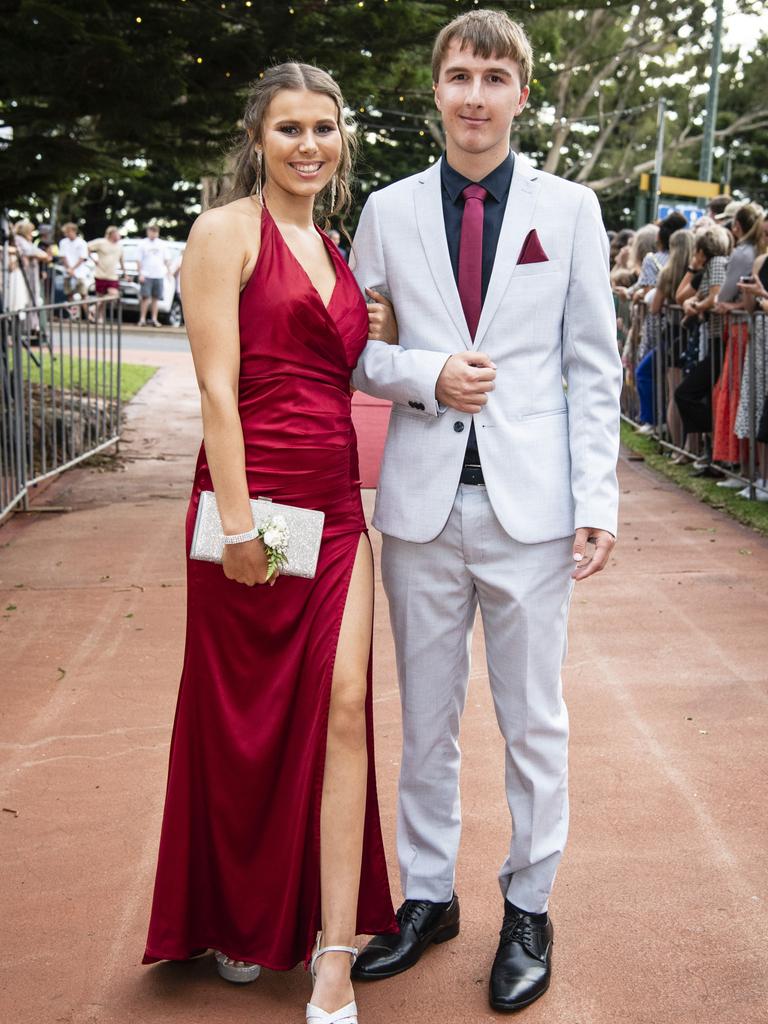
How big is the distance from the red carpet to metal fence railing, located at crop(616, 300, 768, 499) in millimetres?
5224

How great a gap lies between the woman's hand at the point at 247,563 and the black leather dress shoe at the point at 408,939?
978mm

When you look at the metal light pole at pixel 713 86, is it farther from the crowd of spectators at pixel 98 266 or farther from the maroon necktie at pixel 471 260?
the maroon necktie at pixel 471 260

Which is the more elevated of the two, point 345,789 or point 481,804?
point 345,789

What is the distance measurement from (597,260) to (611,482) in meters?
0.53

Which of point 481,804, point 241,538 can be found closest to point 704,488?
point 481,804

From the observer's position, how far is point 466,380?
289 centimetres

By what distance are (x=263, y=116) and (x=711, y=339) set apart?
22.9 feet

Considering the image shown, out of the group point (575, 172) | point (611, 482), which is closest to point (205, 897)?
point (611, 482)

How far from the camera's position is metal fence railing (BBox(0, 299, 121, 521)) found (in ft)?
28.1

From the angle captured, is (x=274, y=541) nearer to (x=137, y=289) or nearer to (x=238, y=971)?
(x=238, y=971)

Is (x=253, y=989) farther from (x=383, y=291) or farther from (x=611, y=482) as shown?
(x=383, y=291)

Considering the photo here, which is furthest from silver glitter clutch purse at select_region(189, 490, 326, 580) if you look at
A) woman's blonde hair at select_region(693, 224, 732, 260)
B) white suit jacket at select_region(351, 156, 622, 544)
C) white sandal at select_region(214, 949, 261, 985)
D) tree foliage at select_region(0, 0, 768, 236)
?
woman's blonde hair at select_region(693, 224, 732, 260)

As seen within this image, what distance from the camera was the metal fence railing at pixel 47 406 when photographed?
857 centimetres

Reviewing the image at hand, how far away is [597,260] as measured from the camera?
9.66ft
